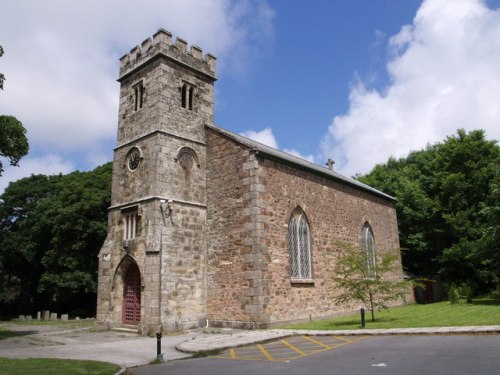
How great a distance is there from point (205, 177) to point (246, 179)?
9.43ft

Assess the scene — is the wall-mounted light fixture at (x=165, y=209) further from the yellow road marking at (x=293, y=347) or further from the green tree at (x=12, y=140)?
the yellow road marking at (x=293, y=347)

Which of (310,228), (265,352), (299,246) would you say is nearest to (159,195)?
(299,246)

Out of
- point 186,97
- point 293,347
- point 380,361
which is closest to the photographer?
point 380,361

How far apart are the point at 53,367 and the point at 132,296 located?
9740 millimetres

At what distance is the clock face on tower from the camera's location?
20562mm

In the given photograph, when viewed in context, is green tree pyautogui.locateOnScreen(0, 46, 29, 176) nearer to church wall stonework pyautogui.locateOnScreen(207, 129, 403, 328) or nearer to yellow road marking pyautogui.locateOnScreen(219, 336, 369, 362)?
church wall stonework pyautogui.locateOnScreen(207, 129, 403, 328)

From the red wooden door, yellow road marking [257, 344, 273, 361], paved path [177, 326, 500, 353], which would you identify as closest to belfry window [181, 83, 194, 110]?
the red wooden door

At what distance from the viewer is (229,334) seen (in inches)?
643

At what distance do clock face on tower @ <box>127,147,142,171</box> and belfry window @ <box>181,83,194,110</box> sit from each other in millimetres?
3311

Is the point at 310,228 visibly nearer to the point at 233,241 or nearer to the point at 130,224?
the point at 233,241

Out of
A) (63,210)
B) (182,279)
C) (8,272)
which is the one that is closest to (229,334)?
Result: (182,279)

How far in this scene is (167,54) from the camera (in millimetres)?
20781

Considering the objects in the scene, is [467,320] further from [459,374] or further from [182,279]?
[182,279]

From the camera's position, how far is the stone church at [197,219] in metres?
18.1
